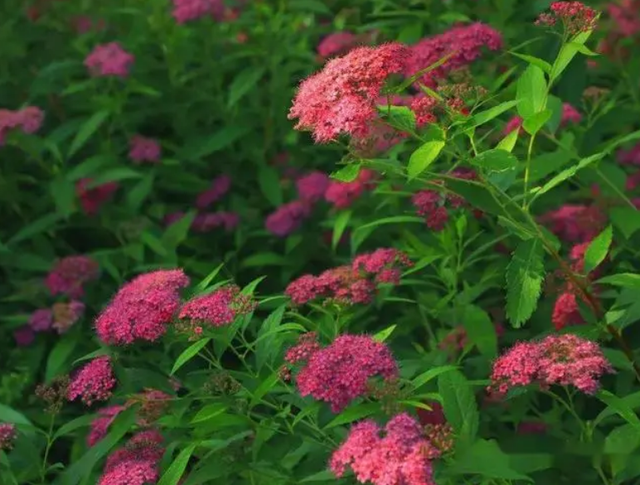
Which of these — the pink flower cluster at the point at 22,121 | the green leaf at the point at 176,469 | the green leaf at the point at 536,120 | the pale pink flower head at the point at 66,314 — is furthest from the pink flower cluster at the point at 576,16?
the pink flower cluster at the point at 22,121

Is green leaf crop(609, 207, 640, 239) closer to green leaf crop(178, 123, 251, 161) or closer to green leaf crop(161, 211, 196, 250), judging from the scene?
green leaf crop(161, 211, 196, 250)

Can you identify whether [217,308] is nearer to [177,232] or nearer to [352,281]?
[352,281]

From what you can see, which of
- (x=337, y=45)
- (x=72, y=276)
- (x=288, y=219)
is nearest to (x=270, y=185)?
(x=288, y=219)

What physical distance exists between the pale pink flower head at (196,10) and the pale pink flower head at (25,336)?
4.27 ft

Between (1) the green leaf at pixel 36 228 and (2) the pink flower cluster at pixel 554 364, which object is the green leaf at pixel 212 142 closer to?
(1) the green leaf at pixel 36 228

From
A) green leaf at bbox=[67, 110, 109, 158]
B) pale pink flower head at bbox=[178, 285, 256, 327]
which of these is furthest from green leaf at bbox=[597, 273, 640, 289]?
green leaf at bbox=[67, 110, 109, 158]

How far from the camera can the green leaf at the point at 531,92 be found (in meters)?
2.68

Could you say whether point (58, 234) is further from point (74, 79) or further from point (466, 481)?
point (466, 481)

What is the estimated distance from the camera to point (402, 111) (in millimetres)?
2529

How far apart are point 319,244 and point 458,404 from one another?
184 centimetres

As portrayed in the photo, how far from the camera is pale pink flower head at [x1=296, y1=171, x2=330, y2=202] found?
13.5 ft

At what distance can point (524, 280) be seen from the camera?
2531mm

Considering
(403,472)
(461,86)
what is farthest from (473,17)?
(403,472)

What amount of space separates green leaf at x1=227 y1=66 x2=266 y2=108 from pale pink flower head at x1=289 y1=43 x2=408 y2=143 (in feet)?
6.36
